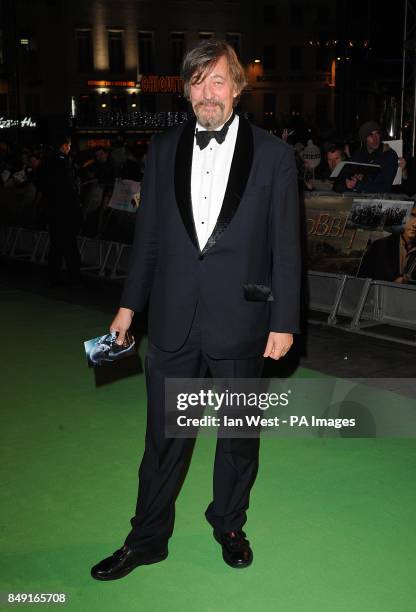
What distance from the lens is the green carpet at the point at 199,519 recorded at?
115 inches

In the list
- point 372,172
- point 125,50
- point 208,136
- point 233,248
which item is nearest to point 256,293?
point 233,248

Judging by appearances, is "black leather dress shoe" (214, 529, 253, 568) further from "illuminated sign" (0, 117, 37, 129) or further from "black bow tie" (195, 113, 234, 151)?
"illuminated sign" (0, 117, 37, 129)

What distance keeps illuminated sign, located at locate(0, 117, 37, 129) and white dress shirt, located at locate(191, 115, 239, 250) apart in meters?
33.5

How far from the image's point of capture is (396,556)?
316 centimetres

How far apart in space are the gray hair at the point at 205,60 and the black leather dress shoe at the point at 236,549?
5.96 ft

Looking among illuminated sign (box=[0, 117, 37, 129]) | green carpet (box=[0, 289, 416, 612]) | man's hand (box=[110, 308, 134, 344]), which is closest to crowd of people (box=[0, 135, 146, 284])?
green carpet (box=[0, 289, 416, 612])

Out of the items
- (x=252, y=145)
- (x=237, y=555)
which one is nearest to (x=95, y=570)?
(x=237, y=555)

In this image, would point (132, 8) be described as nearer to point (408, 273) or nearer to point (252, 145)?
point (408, 273)

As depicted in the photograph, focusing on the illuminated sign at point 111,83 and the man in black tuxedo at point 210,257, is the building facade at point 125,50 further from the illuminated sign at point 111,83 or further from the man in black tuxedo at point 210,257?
the man in black tuxedo at point 210,257

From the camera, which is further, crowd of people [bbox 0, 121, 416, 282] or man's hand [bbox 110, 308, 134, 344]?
crowd of people [bbox 0, 121, 416, 282]

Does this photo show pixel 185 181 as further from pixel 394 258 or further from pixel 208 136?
pixel 394 258

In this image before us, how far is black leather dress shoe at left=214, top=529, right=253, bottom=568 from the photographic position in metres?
3.07

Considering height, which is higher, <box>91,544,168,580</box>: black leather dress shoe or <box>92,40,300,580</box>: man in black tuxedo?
<box>92,40,300,580</box>: man in black tuxedo

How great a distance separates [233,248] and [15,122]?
3588 cm
